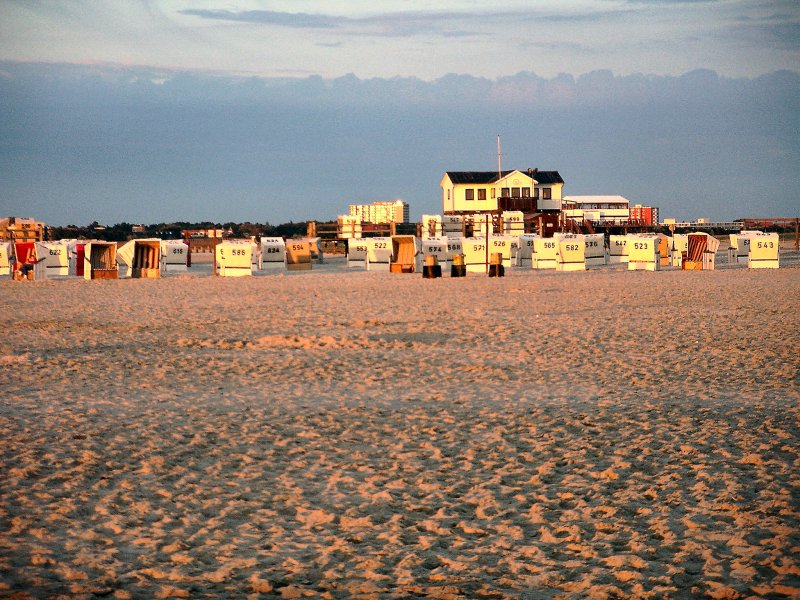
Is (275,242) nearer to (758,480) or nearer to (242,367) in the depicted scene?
(242,367)

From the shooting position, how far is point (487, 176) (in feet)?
264

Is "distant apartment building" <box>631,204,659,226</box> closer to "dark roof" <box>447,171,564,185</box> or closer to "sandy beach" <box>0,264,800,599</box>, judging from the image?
"dark roof" <box>447,171,564,185</box>

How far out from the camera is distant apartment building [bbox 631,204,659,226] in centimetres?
9532

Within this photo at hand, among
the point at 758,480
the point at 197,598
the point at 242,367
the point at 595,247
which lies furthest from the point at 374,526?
the point at 595,247

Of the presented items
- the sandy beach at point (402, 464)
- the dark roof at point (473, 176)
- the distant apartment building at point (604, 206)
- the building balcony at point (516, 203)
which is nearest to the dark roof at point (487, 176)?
the dark roof at point (473, 176)

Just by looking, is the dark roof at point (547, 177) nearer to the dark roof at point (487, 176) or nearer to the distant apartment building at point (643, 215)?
the dark roof at point (487, 176)

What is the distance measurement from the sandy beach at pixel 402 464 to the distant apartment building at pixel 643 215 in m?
84.7

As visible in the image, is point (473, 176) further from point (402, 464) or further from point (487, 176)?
point (402, 464)

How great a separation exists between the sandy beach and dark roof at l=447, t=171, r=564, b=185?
67.8 m

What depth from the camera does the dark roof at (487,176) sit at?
80000mm

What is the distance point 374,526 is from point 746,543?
1705mm

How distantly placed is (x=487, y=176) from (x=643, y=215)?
30773 mm

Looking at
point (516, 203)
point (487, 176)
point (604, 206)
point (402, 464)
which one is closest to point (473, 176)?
point (487, 176)

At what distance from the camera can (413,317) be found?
50.0 ft
